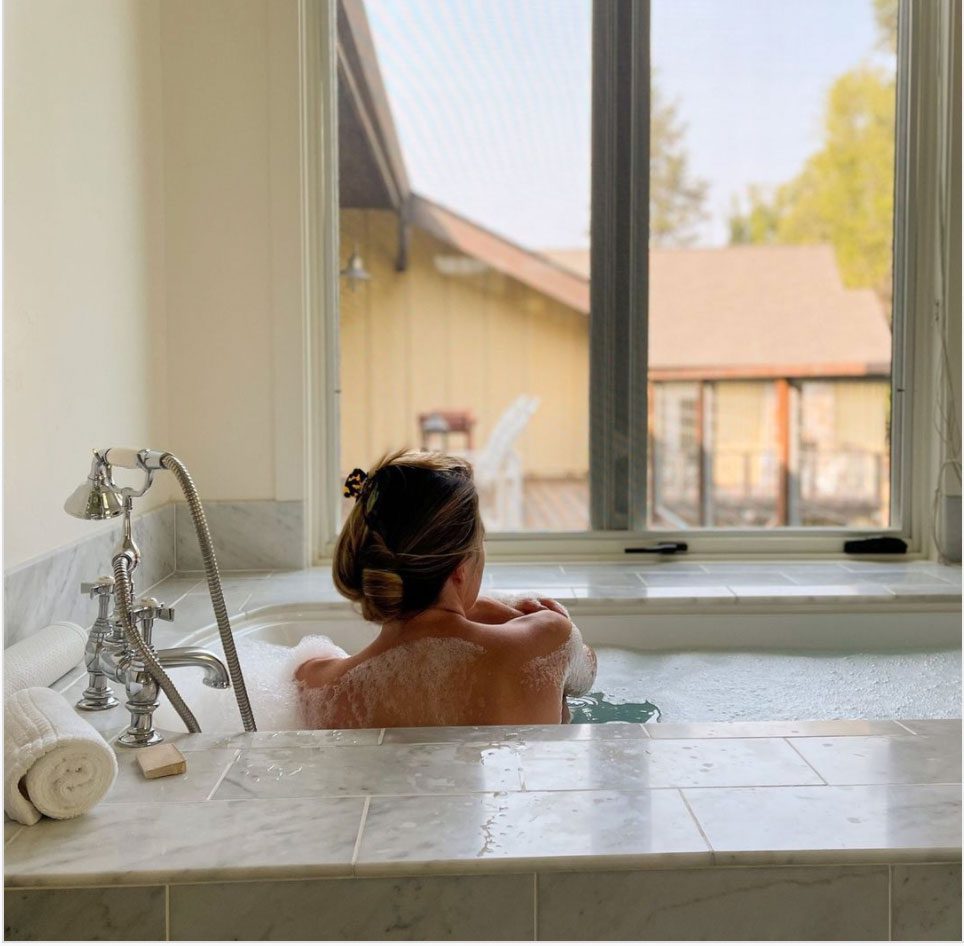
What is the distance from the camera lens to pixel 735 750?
1352 millimetres

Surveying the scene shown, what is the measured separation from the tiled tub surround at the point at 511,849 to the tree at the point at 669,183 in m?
1.99

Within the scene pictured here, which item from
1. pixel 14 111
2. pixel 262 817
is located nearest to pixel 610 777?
pixel 262 817

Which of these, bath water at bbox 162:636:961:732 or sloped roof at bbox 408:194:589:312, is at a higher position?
sloped roof at bbox 408:194:589:312

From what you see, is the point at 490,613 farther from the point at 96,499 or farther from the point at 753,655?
the point at 753,655

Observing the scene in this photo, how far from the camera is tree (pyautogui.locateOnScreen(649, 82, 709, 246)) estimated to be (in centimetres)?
302

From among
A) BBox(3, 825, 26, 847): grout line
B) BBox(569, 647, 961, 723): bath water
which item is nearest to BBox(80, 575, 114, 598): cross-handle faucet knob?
BBox(3, 825, 26, 847): grout line

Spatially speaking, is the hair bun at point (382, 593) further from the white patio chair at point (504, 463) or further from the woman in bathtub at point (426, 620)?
the white patio chair at point (504, 463)

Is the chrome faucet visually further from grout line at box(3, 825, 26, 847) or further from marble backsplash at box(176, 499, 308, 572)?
marble backsplash at box(176, 499, 308, 572)

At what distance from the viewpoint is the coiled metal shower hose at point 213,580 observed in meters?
1.52

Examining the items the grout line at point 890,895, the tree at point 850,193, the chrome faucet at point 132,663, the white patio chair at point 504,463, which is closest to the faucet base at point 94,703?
the chrome faucet at point 132,663

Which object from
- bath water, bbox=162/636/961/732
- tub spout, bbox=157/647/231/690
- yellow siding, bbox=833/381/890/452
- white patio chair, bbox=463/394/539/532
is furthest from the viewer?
white patio chair, bbox=463/394/539/532

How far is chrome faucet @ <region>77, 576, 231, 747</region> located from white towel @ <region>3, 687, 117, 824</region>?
22cm

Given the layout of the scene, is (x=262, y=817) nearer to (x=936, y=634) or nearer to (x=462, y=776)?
(x=462, y=776)

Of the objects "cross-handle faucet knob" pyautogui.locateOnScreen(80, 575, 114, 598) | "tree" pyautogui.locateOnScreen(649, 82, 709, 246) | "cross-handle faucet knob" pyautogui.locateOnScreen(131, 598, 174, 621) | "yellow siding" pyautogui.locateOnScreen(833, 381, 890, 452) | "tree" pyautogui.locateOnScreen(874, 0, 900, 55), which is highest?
"tree" pyautogui.locateOnScreen(874, 0, 900, 55)
